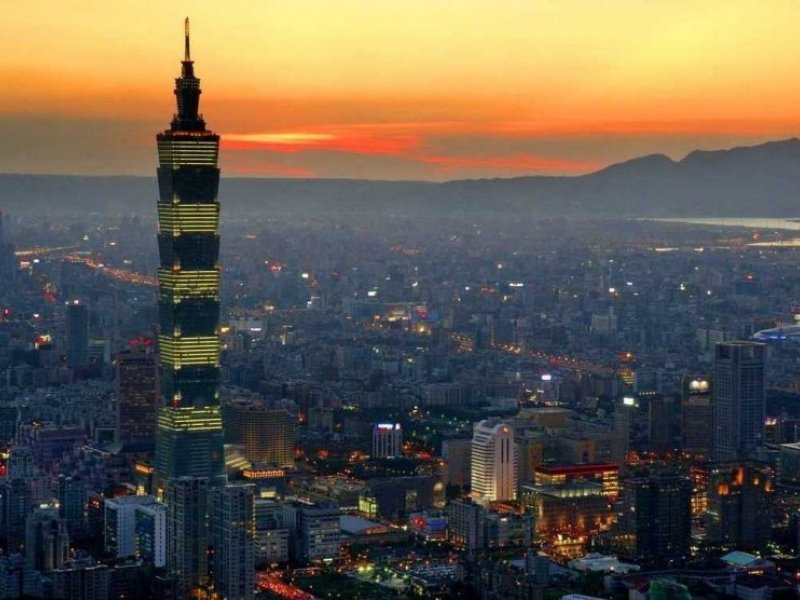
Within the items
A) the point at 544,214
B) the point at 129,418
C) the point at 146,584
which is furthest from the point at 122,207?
the point at 146,584

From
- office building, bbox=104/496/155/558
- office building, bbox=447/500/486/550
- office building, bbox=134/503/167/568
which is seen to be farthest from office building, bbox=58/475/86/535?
office building, bbox=447/500/486/550

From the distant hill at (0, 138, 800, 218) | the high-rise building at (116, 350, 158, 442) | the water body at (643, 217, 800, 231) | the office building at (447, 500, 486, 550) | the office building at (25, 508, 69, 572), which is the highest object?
the distant hill at (0, 138, 800, 218)

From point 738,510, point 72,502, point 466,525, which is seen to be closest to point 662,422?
point 738,510

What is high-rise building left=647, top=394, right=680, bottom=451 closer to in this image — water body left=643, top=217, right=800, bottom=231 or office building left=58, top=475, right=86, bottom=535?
office building left=58, top=475, right=86, bottom=535

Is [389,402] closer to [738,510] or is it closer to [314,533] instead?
[314,533]

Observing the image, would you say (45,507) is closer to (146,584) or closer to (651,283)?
(146,584)

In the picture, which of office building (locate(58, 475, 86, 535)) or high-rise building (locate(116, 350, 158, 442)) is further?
high-rise building (locate(116, 350, 158, 442))
